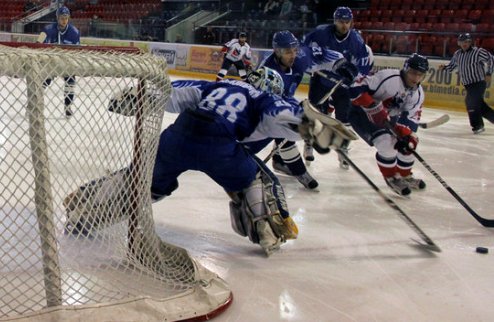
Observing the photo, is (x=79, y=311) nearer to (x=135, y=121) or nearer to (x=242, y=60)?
(x=135, y=121)

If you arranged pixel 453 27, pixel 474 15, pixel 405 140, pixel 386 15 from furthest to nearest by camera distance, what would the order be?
1. pixel 386 15
2. pixel 474 15
3. pixel 453 27
4. pixel 405 140

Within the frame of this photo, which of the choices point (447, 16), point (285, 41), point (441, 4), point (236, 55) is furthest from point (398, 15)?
point (285, 41)

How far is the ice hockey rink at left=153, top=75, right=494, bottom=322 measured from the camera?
1.99 m

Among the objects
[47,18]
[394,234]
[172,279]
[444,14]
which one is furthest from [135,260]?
[47,18]

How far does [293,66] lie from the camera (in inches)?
146

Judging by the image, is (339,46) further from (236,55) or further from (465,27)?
(465,27)

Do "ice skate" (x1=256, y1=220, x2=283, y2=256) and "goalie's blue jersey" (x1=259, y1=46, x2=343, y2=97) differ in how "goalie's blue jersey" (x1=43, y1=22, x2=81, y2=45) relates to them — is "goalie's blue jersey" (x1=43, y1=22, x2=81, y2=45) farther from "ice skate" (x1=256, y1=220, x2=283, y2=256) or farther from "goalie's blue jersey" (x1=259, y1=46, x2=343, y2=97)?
"ice skate" (x1=256, y1=220, x2=283, y2=256)

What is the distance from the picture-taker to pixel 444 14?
34.1ft

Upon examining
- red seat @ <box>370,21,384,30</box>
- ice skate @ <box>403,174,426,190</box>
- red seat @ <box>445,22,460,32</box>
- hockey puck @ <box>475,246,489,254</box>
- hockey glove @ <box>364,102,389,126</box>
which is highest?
red seat @ <box>445,22,460,32</box>

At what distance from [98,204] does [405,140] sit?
2238mm

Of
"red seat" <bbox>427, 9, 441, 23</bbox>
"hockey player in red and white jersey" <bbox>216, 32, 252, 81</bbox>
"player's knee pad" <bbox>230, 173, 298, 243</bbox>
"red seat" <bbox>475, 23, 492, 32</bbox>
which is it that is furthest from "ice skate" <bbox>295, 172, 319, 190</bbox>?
"red seat" <bbox>427, 9, 441, 23</bbox>

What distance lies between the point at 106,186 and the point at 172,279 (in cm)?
39

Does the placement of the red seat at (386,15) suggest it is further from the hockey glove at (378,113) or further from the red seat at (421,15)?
the hockey glove at (378,113)

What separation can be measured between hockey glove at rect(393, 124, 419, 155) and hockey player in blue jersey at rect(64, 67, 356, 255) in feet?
4.40
